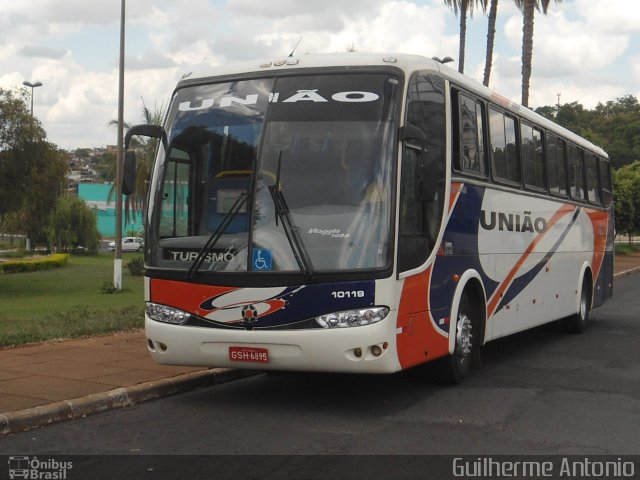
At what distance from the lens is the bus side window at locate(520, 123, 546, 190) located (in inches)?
471

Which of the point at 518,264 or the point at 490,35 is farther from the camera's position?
the point at 490,35

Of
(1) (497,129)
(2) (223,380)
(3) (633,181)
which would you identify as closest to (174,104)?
(2) (223,380)

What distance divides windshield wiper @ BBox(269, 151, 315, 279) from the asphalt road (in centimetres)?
137

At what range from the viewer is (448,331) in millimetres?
9203

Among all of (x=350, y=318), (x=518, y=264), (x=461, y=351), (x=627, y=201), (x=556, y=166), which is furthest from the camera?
(x=627, y=201)

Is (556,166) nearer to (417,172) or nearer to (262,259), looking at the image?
(417,172)

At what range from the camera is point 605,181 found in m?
17.1

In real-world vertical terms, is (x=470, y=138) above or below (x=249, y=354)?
above

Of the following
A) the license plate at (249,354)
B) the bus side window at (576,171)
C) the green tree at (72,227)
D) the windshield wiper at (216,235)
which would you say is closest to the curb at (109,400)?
the license plate at (249,354)

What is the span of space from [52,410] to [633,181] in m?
45.0

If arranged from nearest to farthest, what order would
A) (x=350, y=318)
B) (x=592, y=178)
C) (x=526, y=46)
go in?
(x=350, y=318) → (x=592, y=178) → (x=526, y=46)

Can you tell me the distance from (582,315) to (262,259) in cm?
895

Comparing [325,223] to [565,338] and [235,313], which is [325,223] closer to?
[235,313]

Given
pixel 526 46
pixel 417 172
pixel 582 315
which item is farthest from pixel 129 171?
pixel 526 46
